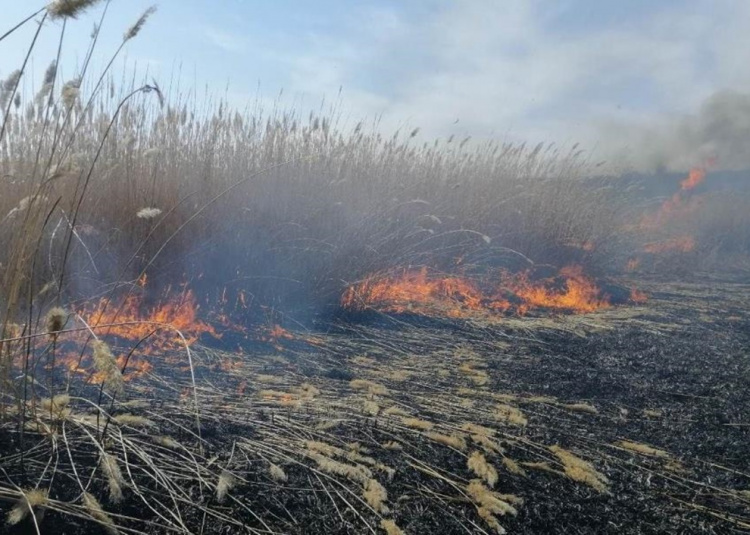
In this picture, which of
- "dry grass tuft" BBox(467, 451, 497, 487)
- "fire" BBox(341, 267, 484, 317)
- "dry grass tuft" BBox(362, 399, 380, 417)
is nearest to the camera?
"dry grass tuft" BBox(467, 451, 497, 487)

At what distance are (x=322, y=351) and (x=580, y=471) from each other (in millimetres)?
1673

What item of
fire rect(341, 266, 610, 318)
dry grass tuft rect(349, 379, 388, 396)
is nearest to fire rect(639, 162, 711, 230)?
fire rect(341, 266, 610, 318)

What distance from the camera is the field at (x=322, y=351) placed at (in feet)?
5.24

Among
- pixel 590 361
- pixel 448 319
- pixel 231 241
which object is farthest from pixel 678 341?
pixel 231 241

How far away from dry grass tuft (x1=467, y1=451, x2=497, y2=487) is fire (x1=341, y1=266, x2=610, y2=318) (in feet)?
7.56

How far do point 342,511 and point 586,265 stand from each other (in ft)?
19.6

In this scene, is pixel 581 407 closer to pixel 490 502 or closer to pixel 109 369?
pixel 490 502

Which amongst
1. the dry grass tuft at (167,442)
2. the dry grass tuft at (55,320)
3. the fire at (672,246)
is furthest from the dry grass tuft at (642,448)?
the fire at (672,246)

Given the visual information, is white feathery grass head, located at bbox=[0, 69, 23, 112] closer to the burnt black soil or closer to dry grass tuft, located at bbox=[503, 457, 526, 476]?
the burnt black soil

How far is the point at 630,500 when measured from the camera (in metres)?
1.77

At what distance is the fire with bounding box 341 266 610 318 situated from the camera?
4.42m

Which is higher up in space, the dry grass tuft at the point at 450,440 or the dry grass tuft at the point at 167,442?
the dry grass tuft at the point at 450,440

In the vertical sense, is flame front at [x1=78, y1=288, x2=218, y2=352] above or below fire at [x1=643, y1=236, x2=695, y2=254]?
below

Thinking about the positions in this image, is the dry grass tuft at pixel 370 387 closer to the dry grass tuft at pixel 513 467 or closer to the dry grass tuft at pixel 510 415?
the dry grass tuft at pixel 510 415
